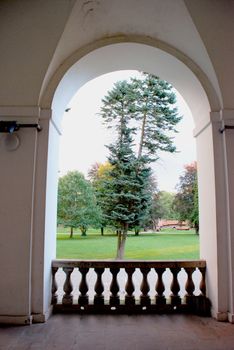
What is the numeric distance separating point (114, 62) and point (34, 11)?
3.56ft

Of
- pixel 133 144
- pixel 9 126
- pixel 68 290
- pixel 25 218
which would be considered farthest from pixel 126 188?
pixel 9 126

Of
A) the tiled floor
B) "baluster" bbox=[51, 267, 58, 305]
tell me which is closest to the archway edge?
"baluster" bbox=[51, 267, 58, 305]

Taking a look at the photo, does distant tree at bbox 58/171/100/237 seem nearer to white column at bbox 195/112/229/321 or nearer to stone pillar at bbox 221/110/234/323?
white column at bbox 195/112/229/321

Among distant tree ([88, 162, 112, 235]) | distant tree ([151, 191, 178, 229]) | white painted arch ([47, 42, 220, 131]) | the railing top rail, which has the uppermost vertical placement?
white painted arch ([47, 42, 220, 131])

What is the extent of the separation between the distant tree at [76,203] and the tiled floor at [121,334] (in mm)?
1651

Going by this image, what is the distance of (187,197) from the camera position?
15.3 ft

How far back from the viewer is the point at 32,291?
8.89 ft

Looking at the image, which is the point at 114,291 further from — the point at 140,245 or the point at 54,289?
the point at 140,245

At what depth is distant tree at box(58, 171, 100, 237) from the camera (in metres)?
4.32

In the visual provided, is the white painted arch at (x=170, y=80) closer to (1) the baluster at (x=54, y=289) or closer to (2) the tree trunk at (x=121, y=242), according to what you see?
(1) the baluster at (x=54, y=289)

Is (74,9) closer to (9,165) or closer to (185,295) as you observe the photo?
(9,165)

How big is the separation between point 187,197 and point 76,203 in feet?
6.24

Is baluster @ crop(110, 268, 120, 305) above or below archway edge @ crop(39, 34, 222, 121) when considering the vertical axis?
below

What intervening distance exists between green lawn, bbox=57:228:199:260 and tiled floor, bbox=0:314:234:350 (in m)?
1.24
